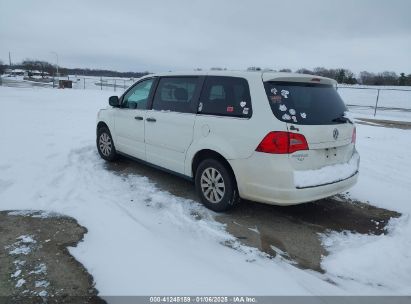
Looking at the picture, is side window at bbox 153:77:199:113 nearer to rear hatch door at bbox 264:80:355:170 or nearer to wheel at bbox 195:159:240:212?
wheel at bbox 195:159:240:212

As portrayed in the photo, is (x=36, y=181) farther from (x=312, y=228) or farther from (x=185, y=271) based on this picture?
(x=312, y=228)

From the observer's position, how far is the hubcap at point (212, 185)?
181 inches

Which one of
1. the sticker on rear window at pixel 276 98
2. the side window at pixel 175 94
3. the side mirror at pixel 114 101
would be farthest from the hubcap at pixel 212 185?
the side mirror at pixel 114 101

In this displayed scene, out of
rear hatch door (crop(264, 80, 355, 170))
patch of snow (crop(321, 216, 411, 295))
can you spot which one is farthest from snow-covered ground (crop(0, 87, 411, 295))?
rear hatch door (crop(264, 80, 355, 170))

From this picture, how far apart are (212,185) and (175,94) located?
1.53 metres

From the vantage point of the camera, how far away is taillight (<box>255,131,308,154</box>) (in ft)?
12.9

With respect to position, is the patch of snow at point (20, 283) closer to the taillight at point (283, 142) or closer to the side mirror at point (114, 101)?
the taillight at point (283, 142)

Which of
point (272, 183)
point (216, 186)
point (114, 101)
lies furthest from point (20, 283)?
point (114, 101)

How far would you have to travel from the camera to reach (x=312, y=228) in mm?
4438

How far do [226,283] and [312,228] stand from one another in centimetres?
174

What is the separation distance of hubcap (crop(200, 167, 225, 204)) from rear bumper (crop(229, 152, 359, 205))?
1.04 feet

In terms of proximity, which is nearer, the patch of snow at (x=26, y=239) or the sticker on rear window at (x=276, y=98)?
the patch of snow at (x=26, y=239)

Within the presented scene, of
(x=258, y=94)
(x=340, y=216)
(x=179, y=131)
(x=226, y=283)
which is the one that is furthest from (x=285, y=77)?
(x=226, y=283)

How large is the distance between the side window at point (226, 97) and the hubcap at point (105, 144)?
273 centimetres
